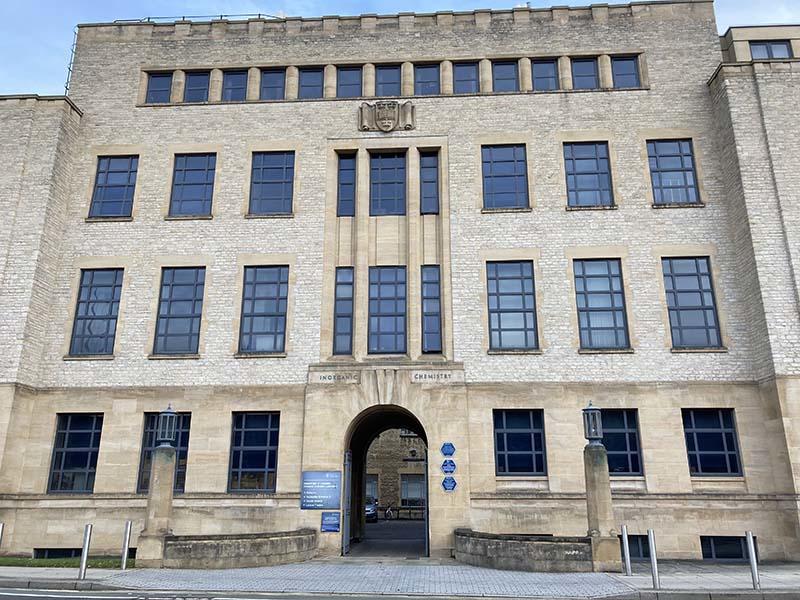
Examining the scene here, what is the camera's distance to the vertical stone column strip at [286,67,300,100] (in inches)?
896

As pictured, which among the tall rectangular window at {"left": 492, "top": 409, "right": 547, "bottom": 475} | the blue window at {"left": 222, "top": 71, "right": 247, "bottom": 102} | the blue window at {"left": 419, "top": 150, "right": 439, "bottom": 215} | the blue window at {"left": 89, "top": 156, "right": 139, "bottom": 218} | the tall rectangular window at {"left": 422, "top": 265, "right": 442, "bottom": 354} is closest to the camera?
the tall rectangular window at {"left": 492, "top": 409, "right": 547, "bottom": 475}

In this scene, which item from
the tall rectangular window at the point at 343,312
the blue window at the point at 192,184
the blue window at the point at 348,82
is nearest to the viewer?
the tall rectangular window at the point at 343,312

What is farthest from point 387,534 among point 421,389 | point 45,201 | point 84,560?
point 45,201

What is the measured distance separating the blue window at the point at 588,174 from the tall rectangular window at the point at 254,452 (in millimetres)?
12326

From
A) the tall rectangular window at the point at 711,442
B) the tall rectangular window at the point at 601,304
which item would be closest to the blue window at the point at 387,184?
the tall rectangular window at the point at 601,304

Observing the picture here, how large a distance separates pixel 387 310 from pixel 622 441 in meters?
8.24

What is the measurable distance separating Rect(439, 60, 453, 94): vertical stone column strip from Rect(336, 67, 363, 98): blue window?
2979mm

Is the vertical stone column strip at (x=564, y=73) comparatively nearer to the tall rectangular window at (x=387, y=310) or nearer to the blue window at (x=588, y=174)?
the blue window at (x=588, y=174)

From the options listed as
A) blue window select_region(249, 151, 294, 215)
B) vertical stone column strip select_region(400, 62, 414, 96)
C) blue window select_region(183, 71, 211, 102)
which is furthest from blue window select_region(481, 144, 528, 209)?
blue window select_region(183, 71, 211, 102)

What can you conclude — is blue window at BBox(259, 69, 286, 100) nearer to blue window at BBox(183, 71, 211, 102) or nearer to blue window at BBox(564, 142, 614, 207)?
blue window at BBox(183, 71, 211, 102)

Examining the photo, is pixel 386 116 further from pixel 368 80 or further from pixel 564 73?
pixel 564 73

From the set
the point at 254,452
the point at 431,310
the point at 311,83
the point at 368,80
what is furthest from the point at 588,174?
the point at 254,452

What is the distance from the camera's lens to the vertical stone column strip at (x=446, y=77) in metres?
22.5

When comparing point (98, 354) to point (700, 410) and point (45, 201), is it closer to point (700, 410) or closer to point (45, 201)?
point (45, 201)
